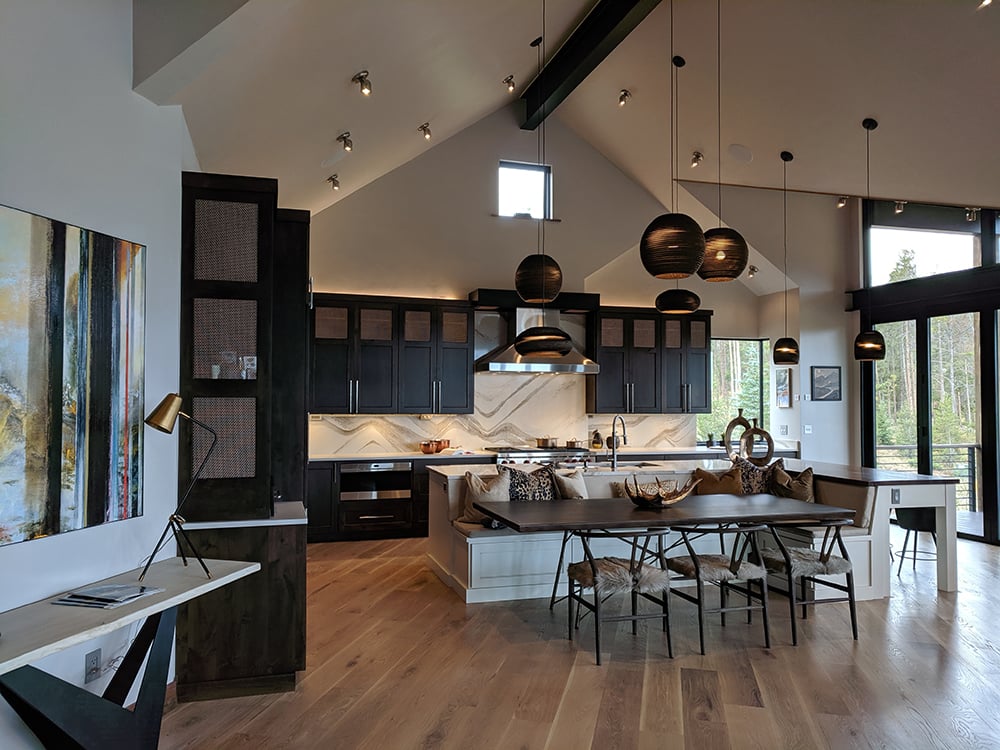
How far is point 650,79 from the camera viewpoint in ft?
22.7

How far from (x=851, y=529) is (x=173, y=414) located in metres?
4.66

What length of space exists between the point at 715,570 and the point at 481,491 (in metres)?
1.70

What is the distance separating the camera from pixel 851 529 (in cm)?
523

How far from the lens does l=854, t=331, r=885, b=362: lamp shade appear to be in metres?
6.44

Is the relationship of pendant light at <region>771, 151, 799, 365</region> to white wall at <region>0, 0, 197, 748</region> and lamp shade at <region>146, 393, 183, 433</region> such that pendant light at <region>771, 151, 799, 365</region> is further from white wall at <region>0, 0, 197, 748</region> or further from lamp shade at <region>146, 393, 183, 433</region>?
lamp shade at <region>146, 393, 183, 433</region>

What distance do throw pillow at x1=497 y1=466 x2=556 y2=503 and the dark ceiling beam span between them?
11.7 feet

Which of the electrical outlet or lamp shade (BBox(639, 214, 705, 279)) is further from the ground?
lamp shade (BBox(639, 214, 705, 279))

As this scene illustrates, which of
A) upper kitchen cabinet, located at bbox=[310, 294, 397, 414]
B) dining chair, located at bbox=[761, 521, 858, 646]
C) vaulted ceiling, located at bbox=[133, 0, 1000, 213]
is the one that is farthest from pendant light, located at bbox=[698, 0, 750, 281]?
upper kitchen cabinet, located at bbox=[310, 294, 397, 414]

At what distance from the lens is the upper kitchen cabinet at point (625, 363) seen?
339 inches

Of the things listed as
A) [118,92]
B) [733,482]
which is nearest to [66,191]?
[118,92]

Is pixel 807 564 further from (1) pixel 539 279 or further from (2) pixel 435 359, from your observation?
(2) pixel 435 359

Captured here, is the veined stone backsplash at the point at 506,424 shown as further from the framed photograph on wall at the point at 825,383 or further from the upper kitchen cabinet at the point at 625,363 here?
the framed photograph on wall at the point at 825,383

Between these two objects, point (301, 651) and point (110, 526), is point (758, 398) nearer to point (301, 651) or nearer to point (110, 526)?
point (301, 651)

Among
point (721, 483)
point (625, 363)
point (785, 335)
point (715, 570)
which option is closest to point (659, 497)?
point (715, 570)
